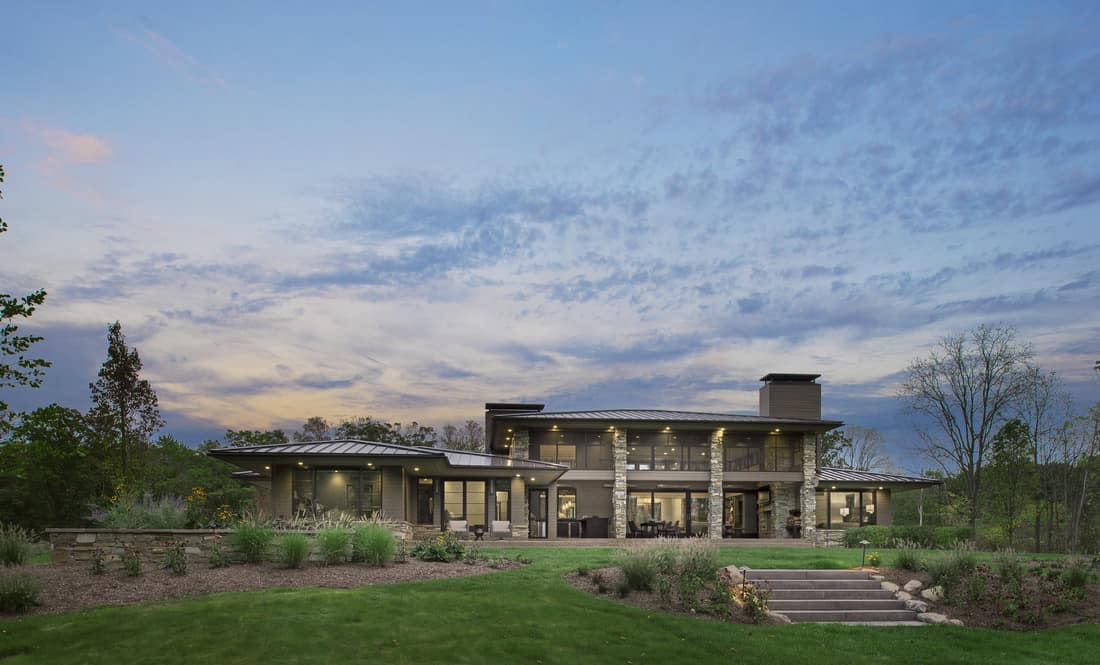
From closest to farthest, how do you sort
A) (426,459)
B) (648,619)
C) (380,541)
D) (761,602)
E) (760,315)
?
(648,619) < (761,602) < (380,541) < (426,459) < (760,315)

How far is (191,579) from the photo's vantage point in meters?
13.1

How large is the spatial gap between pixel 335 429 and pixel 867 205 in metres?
50.7

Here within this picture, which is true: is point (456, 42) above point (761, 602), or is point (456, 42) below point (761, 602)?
above

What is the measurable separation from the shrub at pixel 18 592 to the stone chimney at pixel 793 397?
3091cm

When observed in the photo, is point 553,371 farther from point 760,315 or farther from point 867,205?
point 867,205

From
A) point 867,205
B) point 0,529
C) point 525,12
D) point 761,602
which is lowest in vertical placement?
point 761,602

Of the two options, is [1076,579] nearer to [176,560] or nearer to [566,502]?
[176,560]

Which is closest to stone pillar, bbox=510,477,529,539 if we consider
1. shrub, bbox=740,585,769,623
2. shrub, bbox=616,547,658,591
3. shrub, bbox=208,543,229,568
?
shrub, bbox=616,547,658,591

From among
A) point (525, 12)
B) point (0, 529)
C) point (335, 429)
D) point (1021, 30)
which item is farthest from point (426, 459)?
point (335, 429)

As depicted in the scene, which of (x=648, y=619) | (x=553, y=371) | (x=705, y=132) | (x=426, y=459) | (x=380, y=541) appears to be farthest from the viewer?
(x=553, y=371)

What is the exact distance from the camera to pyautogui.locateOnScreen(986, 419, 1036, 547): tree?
3547 centimetres

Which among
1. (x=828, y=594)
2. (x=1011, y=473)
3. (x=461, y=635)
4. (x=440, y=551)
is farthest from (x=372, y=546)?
(x=1011, y=473)

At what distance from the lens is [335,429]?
6375cm

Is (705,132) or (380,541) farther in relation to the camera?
(705,132)
